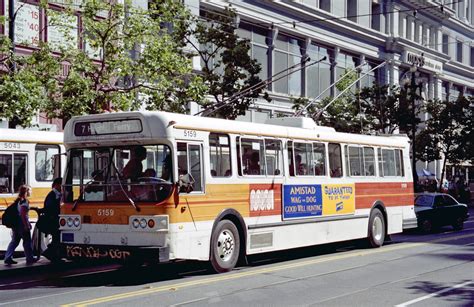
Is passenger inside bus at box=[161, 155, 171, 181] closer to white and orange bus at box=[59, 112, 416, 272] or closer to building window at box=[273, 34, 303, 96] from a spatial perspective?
white and orange bus at box=[59, 112, 416, 272]

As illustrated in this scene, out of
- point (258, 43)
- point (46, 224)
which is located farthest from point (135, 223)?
point (258, 43)

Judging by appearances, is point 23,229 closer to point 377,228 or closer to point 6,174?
point 6,174

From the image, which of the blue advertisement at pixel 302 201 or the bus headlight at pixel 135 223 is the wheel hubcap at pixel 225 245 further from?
the blue advertisement at pixel 302 201

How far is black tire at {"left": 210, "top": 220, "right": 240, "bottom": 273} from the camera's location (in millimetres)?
13411

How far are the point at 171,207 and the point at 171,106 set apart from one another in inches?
526

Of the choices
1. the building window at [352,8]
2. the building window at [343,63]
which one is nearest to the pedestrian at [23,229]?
the building window at [343,63]

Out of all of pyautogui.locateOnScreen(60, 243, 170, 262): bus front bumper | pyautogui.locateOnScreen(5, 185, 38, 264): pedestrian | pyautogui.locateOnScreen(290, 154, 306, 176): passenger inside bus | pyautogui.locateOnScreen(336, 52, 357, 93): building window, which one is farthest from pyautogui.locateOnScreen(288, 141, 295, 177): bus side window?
pyautogui.locateOnScreen(336, 52, 357, 93): building window

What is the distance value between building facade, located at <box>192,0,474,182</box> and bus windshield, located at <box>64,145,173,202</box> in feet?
60.3

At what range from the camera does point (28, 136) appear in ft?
55.7

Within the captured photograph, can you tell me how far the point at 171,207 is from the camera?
12391 mm

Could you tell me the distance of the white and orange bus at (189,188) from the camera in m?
12.5

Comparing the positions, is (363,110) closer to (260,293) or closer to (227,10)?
(227,10)

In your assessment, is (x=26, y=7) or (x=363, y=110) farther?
(x=363, y=110)

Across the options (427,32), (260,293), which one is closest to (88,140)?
(260,293)
